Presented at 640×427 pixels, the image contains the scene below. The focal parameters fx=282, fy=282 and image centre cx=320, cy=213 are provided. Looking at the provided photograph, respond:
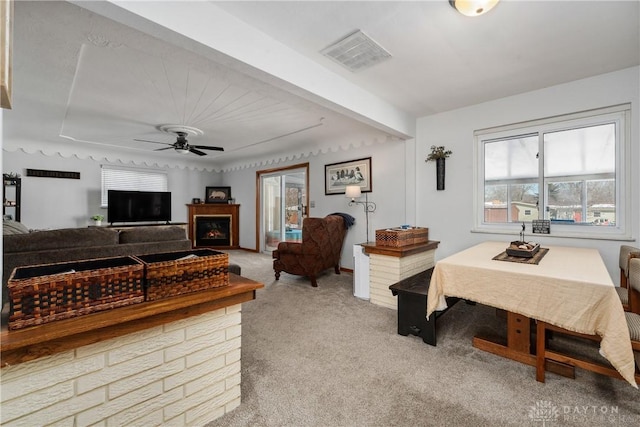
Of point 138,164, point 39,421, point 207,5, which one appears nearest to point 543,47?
point 207,5

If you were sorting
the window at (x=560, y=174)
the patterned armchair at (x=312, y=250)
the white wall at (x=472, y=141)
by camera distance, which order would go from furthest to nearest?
the patterned armchair at (x=312, y=250), the window at (x=560, y=174), the white wall at (x=472, y=141)

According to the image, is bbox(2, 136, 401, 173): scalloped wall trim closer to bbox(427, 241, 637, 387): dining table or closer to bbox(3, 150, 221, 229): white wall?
bbox(3, 150, 221, 229): white wall

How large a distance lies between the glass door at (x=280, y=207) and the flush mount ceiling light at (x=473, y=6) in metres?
4.48

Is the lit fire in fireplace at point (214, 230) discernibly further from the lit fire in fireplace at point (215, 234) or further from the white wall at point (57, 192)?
the white wall at point (57, 192)

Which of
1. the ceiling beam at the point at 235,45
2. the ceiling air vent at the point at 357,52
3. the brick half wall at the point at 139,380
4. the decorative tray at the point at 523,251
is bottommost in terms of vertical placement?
the brick half wall at the point at 139,380

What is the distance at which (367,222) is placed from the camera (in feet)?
15.1

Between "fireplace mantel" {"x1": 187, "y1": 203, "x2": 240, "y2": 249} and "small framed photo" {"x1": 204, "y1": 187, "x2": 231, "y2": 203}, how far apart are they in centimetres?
22

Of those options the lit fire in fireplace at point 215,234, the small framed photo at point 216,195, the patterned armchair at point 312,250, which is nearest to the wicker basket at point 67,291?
the patterned armchair at point 312,250

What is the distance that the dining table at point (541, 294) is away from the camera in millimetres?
1475

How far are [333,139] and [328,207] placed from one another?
123cm

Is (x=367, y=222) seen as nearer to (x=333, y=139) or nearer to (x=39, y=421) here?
(x=333, y=139)

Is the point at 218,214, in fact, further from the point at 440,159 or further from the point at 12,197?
the point at 440,159

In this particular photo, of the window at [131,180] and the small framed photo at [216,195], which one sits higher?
the window at [131,180]

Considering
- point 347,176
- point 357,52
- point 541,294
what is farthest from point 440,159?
point 541,294
